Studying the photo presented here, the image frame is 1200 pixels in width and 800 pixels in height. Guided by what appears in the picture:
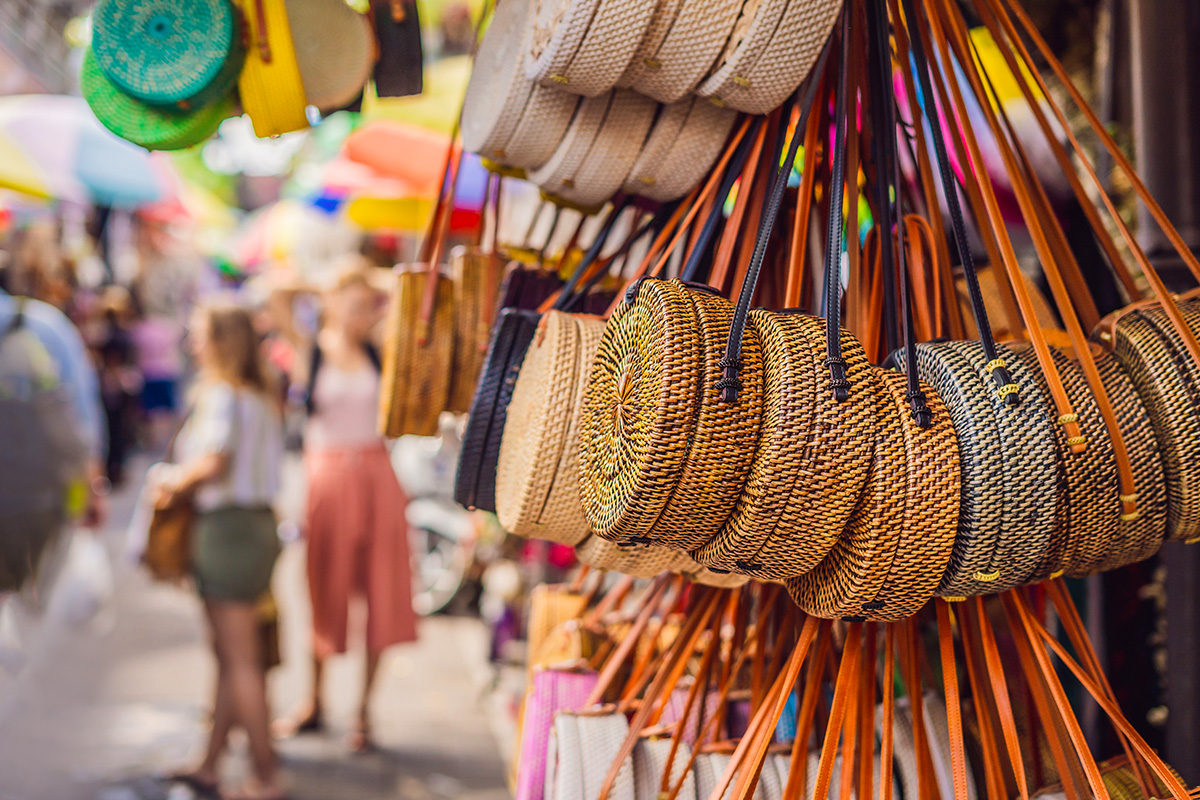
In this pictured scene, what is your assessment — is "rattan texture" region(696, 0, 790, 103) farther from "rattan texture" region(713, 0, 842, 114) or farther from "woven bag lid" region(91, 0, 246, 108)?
"woven bag lid" region(91, 0, 246, 108)

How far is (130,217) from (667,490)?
11166 millimetres

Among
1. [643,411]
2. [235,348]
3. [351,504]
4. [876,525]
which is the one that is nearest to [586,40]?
[643,411]

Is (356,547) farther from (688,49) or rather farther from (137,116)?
(688,49)

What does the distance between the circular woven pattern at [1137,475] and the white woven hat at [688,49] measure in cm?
47

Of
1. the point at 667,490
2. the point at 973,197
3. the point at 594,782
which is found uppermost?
the point at 973,197

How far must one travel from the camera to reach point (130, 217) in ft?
33.2

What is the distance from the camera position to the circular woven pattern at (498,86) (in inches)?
A: 38.6

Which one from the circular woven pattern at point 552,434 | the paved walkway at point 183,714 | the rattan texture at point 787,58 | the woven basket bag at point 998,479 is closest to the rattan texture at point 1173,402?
the woven basket bag at point 998,479

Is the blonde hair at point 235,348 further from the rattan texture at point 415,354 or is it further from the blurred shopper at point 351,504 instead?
the rattan texture at point 415,354

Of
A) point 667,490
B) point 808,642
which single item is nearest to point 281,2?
point 667,490

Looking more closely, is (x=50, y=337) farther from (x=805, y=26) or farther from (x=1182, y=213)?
(x=1182, y=213)

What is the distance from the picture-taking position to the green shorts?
2.99 metres

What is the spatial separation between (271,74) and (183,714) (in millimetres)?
3515

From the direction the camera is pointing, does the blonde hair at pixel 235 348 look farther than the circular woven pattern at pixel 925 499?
Yes
